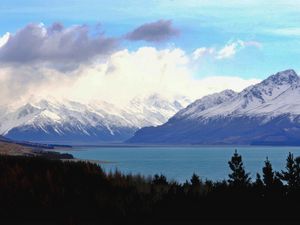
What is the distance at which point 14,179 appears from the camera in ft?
70.3

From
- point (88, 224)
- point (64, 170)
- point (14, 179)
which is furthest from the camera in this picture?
point (64, 170)

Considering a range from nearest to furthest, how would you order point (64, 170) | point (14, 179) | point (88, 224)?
point (88, 224)
point (14, 179)
point (64, 170)

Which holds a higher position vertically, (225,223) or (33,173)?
(33,173)

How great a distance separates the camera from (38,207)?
20.4 m

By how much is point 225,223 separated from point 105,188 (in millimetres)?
4416

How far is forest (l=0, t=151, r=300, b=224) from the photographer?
20.0m

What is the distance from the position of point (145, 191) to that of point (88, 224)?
8.78 ft

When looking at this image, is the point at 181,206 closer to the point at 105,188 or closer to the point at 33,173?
the point at 105,188

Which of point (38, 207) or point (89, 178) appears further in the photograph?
point (89, 178)

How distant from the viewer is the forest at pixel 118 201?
20.0m

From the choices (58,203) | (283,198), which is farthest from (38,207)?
(283,198)

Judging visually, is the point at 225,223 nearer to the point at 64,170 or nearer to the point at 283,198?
the point at 283,198

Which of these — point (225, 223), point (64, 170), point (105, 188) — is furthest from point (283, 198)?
point (64, 170)

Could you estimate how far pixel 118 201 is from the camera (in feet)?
67.1
